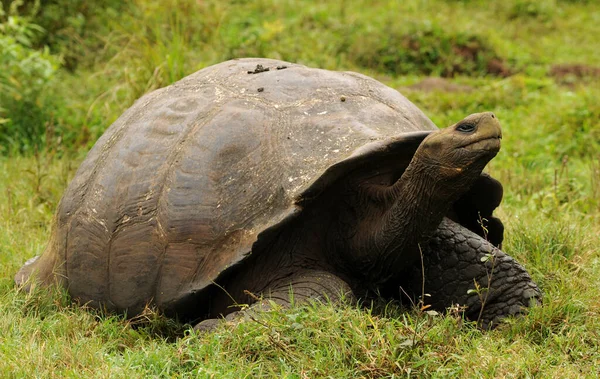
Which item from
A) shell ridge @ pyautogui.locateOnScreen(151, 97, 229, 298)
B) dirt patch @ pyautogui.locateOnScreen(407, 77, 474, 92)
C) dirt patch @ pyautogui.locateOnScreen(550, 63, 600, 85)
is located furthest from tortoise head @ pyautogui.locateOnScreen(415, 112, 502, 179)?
dirt patch @ pyautogui.locateOnScreen(550, 63, 600, 85)

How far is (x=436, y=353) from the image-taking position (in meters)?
2.92

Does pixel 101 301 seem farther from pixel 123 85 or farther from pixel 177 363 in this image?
pixel 123 85

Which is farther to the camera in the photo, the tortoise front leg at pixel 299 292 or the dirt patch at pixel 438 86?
the dirt patch at pixel 438 86

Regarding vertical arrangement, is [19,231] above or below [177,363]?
below

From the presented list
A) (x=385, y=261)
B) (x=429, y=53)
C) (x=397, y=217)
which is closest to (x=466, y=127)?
(x=397, y=217)

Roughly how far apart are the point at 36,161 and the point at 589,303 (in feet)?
12.5

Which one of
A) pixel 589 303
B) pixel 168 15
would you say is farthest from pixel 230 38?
pixel 589 303

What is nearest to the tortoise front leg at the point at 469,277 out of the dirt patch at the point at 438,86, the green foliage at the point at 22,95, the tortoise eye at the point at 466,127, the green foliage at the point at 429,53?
the tortoise eye at the point at 466,127

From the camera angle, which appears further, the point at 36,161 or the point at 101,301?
the point at 36,161

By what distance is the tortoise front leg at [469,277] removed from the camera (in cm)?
362

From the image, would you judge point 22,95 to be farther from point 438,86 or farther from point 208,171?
point 438,86

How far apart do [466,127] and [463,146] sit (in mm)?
75

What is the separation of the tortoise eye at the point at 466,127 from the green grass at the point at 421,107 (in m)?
0.72

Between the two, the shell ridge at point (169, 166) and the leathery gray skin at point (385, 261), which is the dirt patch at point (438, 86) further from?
the shell ridge at point (169, 166)
